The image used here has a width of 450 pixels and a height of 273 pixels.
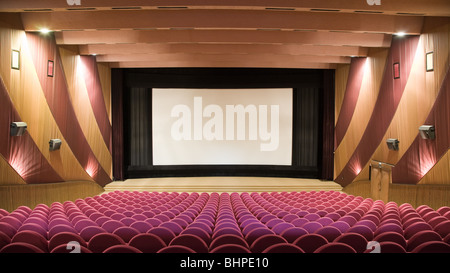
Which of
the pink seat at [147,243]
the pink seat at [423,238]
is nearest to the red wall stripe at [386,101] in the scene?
the pink seat at [423,238]

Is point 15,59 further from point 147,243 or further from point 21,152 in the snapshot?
point 147,243

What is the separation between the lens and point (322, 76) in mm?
15562

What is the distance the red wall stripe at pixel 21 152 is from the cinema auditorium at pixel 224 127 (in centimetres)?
4

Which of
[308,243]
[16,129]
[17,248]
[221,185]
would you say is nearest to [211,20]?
[16,129]

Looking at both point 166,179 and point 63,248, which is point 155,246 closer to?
point 63,248

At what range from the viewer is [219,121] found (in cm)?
1600

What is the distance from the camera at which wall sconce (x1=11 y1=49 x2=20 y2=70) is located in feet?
28.5

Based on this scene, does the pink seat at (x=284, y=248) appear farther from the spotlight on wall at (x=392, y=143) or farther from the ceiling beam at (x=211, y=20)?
the spotlight on wall at (x=392, y=143)

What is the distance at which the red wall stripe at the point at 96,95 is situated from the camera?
42.5ft

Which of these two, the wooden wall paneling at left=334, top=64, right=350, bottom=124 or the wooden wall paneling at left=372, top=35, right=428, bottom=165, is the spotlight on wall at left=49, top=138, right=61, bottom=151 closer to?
the wooden wall paneling at left=372, top=35, right=428, bottom=165

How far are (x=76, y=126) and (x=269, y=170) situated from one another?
8.23m

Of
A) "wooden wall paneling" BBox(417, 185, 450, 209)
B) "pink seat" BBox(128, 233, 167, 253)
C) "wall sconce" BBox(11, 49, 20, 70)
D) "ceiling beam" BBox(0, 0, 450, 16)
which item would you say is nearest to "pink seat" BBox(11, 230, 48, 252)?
"pink seat" BBox(128, 233, 167, 253)

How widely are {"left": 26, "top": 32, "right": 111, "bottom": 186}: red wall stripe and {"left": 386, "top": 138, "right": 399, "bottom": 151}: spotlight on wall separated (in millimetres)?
9111

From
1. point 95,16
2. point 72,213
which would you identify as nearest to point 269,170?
point 95,16
